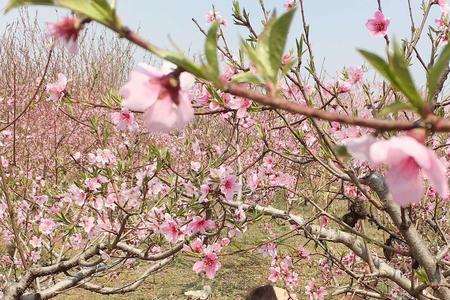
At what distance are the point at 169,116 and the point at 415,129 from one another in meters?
0.36

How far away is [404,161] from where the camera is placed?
2.02 ft

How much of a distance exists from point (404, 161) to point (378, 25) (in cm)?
204

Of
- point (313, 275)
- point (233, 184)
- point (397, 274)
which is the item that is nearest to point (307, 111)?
point (233, 184)

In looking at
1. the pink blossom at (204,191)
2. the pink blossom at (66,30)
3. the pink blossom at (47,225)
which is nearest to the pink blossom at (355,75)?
the pink blossom at (204,191)

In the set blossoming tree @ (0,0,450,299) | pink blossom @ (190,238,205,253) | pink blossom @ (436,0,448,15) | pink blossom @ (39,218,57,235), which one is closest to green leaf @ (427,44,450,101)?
blossoming tree @ (0,0,450,299)

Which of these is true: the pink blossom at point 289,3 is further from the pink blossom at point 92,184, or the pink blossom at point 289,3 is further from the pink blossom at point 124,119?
the pink blossom at point 92,184

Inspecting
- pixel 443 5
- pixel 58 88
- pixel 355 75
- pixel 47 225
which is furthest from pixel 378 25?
pixel 47 225

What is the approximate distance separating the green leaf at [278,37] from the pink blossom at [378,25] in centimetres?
201

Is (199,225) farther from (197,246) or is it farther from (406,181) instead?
(406,181)

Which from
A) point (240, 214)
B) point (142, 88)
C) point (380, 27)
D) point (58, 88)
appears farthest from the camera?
point (240, 214)

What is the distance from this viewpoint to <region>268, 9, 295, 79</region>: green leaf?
597 millimetres

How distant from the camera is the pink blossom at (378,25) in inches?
95.0

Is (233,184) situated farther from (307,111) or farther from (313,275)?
(313,275)

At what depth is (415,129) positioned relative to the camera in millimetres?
569
